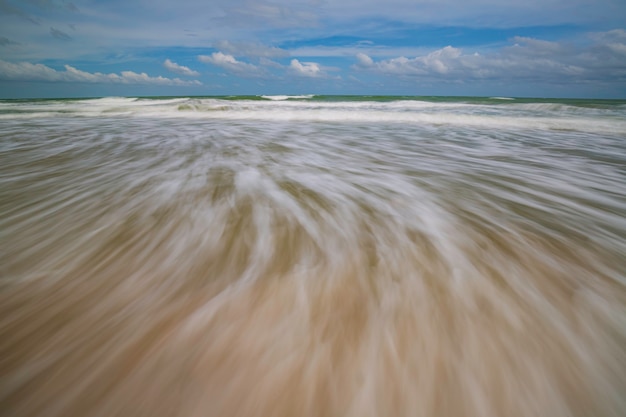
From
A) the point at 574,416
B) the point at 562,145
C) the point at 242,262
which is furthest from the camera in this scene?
the point at 562,145

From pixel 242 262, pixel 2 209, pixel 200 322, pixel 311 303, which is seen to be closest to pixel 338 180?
pixel 242 262

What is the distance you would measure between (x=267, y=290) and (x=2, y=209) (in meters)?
2.53

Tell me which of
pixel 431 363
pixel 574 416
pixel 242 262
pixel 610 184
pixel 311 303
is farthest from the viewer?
pixel 610 184

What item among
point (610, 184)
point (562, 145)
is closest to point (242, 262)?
point (610, 184)

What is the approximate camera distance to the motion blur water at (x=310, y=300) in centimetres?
102

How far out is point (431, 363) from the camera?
3.68ft

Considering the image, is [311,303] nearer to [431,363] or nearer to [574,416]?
[431,363]

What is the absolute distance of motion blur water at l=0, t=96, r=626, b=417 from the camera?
1019 mm

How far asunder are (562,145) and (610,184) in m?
3.35

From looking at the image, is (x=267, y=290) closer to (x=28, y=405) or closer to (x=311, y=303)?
(x=311, y=303)

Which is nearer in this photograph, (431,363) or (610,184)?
(431,363)

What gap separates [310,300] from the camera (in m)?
1.43

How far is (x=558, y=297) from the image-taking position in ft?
4.80

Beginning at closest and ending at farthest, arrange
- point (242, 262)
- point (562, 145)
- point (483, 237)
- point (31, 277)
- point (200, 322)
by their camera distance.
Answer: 1. point (200, 322)
2. point (31, 277)
3. point (242, 262)
4. point (483, 237)
5. point (562, 145)
